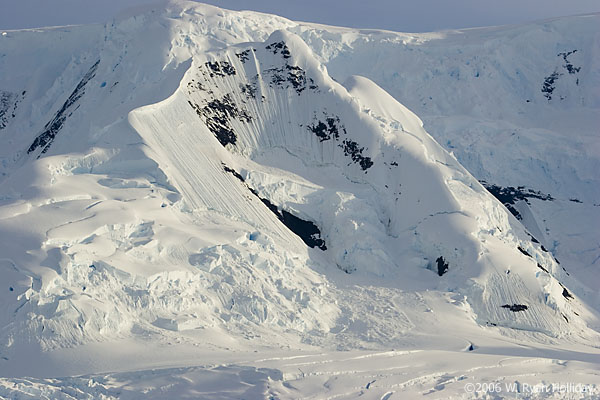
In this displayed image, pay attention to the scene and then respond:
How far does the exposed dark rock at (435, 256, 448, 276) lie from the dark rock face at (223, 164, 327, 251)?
26.7ft

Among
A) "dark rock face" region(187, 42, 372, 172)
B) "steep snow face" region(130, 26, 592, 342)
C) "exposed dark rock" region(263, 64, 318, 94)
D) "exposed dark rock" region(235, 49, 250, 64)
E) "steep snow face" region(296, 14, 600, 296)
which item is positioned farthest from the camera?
"steep snow face" region(296, 14, 600, 296)

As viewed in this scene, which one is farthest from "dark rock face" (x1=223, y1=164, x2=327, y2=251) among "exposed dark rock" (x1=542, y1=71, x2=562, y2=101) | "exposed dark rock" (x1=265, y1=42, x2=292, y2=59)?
"exposed dark rock" (x1=542, y1=71, x2=562, y2=101)

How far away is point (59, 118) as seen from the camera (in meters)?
72.2

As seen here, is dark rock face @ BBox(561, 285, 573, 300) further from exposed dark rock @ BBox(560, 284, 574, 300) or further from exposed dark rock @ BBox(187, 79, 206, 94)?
exposed dark rock @ BBox(187, 79, 206, 94)

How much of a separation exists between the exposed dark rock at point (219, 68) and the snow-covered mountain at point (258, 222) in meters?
0.16

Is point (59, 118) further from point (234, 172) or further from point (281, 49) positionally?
point (234, 172)

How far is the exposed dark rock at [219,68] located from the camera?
Answer: 62.9 meters

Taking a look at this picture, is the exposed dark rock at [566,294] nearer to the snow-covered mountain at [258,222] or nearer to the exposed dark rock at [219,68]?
the snow-covered mountain at [258,222]

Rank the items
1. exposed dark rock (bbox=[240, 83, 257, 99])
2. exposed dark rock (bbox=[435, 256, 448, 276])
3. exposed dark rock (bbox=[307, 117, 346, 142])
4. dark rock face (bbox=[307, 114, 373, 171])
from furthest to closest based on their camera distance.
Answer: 1. exposed dark rock (bbox=[240, 83, 257, 99])
2. exposed dark rock (bbox=[307, 117, 346, 142])
3. dark rock face (bbox=[307, 114, 373, 171])
4. exposed dark rock (bbox=[435, 256, 448, 276])

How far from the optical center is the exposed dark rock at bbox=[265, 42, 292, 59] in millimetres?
65875

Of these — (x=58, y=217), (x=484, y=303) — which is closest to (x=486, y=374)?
(x=484, y=303)

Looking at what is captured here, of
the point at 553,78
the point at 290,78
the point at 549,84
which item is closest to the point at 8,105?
the point at 290,78

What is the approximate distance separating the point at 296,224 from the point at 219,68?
54.7ft

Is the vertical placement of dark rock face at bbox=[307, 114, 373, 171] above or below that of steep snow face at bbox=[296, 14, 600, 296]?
below
